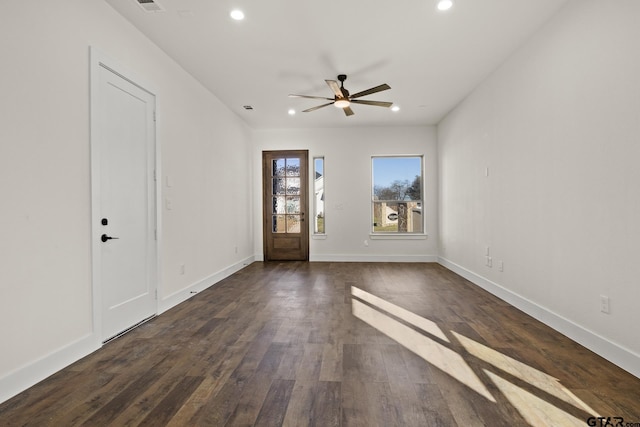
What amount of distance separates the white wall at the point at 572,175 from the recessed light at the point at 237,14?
284 cm

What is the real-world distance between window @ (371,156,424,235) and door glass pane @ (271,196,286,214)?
1.97m

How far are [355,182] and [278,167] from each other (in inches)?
68.1

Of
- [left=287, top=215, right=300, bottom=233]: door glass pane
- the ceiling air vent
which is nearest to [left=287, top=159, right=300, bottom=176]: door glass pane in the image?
[left=287, top=215, right=300, bottom=233]: door glass pane

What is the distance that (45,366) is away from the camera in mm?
2098

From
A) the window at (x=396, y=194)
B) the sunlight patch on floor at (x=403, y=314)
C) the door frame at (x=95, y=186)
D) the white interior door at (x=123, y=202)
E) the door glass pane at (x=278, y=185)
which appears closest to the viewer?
the door frame at (x=95, y=186)

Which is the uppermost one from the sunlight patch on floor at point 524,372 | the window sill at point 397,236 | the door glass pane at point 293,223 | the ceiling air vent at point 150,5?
the ceiling air vent at point 150,5

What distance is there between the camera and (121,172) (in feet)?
9.60

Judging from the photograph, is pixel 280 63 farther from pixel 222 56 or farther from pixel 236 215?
pixel 236 215

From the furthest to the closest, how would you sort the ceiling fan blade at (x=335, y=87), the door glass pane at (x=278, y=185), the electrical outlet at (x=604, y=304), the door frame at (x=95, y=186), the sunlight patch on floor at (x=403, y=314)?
the door glass pane at (x=278, y=185)
the ceiling fan blade at (x=335, y=87)
the sunlight patch on floor at (x=403, y=314)
the door frame at (x=95, y=186)
the electrical outlet at (x=604, y=304)

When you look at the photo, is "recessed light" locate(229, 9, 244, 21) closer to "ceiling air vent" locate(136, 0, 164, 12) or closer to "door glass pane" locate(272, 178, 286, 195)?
"ceiling air vent" locate(136, 0, 164, 12)

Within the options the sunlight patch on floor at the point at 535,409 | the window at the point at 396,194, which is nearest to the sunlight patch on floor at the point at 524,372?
the sunlight patch on floor at the point at 535,409

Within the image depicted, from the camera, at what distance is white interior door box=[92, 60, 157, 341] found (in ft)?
8.71

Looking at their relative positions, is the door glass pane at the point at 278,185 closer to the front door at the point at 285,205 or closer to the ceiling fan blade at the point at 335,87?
the front door at the point at 285,205

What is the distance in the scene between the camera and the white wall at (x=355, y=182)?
22.7ft
